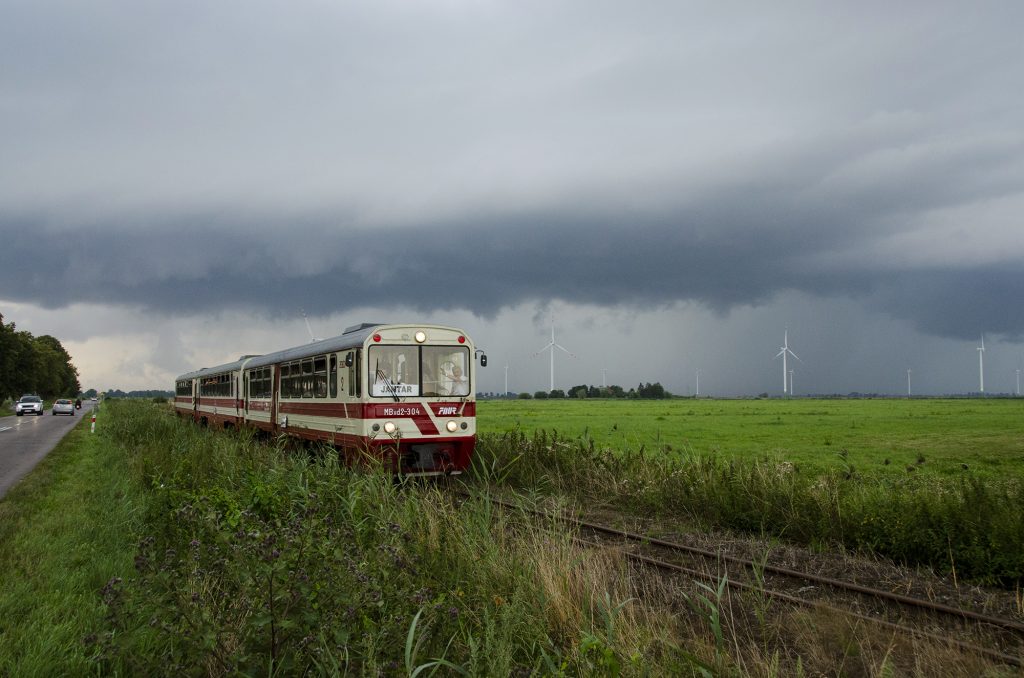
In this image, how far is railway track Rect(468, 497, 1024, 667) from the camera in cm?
639

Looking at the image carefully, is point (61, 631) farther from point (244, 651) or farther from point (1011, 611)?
point (1011, 611)

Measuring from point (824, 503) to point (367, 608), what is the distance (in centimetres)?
795

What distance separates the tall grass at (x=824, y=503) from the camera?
8984 millimetres

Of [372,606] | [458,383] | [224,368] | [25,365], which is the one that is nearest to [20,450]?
[224,368]

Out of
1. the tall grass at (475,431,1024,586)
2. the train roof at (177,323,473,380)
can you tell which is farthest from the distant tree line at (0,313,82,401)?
the tall grass at (475,431,1024,586)

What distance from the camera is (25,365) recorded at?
272ft

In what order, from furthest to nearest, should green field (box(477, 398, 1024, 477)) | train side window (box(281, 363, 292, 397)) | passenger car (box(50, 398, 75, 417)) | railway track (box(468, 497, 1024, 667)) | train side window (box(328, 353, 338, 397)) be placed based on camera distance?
passenger car (box(50, 398, 75, 417)) < green field (box(477, 398, 1024, 477)) < train side window (box(281, 363, 292, 397)) < train side window (box(328, 353, 338, 397)) < railway track (box(468, 497, 1024, 667))

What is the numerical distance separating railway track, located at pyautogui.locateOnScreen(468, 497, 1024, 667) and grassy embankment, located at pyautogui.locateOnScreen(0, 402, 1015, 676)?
0.32 metres

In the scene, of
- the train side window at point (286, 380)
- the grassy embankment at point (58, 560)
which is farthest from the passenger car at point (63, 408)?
the grassy embankment at point (58, 560)

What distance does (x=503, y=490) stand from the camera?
567 inches

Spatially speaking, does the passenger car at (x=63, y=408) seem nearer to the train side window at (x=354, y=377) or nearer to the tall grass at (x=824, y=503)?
the train side window at (x=354, y=377)

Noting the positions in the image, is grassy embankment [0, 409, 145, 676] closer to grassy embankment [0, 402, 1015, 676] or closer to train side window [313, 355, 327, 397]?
grassy embankment [0, 402, 1015, 676]

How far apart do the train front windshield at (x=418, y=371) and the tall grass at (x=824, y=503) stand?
7.99 ft

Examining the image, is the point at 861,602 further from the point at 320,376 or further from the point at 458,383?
the point at 320,376
